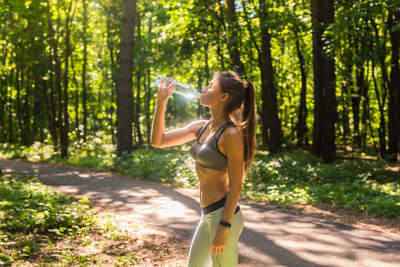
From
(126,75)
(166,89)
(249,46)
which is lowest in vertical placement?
(166,89)

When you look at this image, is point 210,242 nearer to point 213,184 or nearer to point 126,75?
point 213,184

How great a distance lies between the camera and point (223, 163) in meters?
2.60

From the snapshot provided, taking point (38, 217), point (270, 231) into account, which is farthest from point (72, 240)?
point (270, 231)

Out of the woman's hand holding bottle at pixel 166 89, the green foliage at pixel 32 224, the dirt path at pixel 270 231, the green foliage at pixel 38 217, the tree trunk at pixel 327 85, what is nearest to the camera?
the woman's hand holding bottle at pixel 166 89

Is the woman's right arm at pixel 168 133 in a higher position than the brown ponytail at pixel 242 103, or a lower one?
lower

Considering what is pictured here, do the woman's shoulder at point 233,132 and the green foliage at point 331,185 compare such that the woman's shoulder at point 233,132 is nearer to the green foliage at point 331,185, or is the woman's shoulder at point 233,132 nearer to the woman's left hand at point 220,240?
the woman's left hand at point 220,240

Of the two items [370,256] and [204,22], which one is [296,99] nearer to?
[204,22]

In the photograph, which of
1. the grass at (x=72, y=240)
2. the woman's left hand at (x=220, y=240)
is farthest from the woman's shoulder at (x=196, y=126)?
the grass at (x=72, y=240)

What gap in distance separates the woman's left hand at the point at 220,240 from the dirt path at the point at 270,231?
2.58m

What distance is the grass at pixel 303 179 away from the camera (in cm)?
873

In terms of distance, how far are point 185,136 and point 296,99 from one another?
32470 mm

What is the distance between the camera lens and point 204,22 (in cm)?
1850

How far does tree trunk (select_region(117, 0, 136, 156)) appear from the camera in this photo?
1537 centimetres

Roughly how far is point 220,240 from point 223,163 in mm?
555
